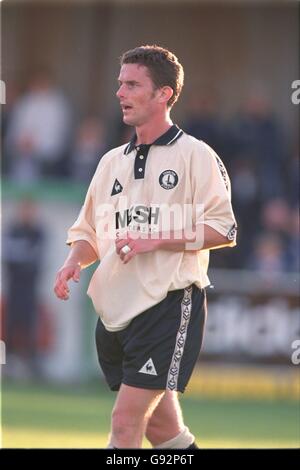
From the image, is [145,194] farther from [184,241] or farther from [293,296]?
[293,296]

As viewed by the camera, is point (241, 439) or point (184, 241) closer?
point (184, 241)

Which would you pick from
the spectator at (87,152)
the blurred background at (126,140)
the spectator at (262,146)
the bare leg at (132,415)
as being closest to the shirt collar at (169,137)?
the bare leg at (132,415)

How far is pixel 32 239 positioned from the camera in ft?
56.1

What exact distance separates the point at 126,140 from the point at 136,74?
9.48 m

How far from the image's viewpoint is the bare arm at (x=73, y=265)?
7430 millimetres

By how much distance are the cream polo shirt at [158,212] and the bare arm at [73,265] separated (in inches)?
5.9

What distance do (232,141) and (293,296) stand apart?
8.58ft

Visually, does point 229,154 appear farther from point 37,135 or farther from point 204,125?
point 37,135

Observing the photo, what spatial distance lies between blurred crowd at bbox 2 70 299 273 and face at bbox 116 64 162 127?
9.30 metres

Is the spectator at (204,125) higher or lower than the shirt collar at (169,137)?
higher

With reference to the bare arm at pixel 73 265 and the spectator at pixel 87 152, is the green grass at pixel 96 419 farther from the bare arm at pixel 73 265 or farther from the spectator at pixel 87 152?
the spectator at pixel 87 152

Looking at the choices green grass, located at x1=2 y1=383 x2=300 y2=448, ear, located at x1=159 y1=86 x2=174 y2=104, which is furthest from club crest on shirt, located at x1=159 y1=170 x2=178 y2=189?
green grass, located at x1=2 y1=383 x2=300 y2=448

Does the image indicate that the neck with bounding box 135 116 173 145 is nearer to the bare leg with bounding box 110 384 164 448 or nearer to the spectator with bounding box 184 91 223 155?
the bare leg with bounding box 110 384 164 448
